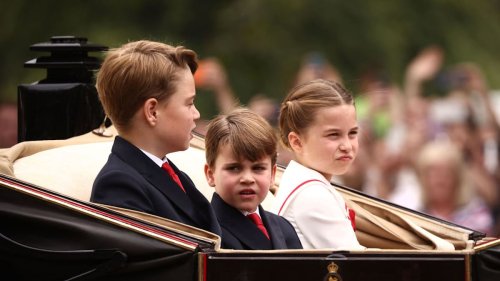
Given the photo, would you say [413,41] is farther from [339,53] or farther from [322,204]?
[322,204]

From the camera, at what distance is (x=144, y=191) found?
12.0 feet

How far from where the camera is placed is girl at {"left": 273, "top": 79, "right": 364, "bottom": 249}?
407 cm

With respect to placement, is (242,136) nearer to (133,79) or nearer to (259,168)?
(259,168)

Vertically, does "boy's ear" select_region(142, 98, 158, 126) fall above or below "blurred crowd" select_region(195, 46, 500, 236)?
below

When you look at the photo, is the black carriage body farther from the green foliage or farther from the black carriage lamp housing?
the green foliage

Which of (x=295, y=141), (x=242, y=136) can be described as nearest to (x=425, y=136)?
(x=295, y=141)

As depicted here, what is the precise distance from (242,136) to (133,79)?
376 millimetres

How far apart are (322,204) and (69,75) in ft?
3.75

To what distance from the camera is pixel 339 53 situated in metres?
11.1

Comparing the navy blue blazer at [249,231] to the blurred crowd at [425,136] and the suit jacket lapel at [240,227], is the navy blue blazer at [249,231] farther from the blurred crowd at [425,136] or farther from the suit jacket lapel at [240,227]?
the blurred crowd at [425,136]

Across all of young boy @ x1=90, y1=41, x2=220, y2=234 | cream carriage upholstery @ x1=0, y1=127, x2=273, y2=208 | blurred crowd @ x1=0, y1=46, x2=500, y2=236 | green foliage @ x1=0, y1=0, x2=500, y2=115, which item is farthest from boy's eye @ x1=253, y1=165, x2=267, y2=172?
green foliage @ x1=0, y1=0, x2=500, y2=115

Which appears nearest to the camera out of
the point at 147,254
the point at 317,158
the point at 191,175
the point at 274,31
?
the point at 147,254

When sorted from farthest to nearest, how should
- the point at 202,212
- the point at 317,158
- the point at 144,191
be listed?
1. the point at 317,158
2. the point at 202,212
3. the point at 144,191

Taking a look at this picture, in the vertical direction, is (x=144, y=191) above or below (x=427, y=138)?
below
